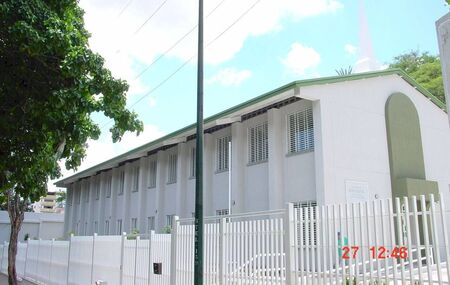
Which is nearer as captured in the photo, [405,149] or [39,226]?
[405,149]

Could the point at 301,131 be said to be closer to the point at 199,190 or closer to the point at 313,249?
the point at 199,190

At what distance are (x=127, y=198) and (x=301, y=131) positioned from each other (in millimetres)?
17429

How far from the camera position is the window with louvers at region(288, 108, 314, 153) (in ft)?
59.7

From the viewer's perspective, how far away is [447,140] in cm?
2209

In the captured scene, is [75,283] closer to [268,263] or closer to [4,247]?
[268,263]

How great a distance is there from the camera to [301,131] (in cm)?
1862

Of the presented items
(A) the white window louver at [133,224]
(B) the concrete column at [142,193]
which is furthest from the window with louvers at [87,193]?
(B) the concrete column at [142,193]

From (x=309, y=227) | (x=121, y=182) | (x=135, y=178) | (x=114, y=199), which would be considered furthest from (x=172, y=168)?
(x=309, y=227)

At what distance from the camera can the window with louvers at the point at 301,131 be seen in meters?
18.2

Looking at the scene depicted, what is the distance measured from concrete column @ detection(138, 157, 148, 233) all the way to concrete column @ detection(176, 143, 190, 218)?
502 cm

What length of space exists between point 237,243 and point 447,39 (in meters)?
6.75

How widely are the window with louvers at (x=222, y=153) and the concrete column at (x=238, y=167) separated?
125cm

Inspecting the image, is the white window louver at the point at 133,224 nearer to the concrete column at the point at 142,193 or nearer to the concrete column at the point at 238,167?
the concrete column at the point at 142,193

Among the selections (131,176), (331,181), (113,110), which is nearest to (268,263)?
(113,110)
